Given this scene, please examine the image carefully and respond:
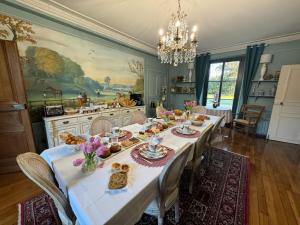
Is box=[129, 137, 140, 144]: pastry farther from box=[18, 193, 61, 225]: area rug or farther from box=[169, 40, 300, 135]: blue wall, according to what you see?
box=[169, 40, 300, 135]: blue wall

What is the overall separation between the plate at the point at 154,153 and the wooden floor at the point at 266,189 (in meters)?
1.23

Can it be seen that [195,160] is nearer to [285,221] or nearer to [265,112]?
[285,221]

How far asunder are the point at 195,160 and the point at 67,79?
2856mm

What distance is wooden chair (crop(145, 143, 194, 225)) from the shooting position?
94 cm

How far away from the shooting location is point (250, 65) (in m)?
3.81

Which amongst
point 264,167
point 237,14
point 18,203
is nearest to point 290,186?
point 264,167

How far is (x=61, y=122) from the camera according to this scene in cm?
233

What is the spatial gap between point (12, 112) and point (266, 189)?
3.95 metres

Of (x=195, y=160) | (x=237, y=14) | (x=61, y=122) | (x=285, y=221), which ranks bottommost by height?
(x=285, y=221)

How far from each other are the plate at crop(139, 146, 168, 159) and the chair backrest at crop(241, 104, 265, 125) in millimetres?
3471

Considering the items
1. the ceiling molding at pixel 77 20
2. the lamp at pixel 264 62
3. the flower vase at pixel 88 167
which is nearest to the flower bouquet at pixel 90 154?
the flower vase at pixel 88 167

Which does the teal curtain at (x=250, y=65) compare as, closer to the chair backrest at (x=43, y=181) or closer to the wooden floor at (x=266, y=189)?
the wooden floor at (x=266, y=189)

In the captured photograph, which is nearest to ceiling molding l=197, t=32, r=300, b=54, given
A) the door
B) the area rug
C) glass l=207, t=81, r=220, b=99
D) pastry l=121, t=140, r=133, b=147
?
glass l=207, t=81, r=220, b=99

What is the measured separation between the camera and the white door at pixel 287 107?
124 inches
